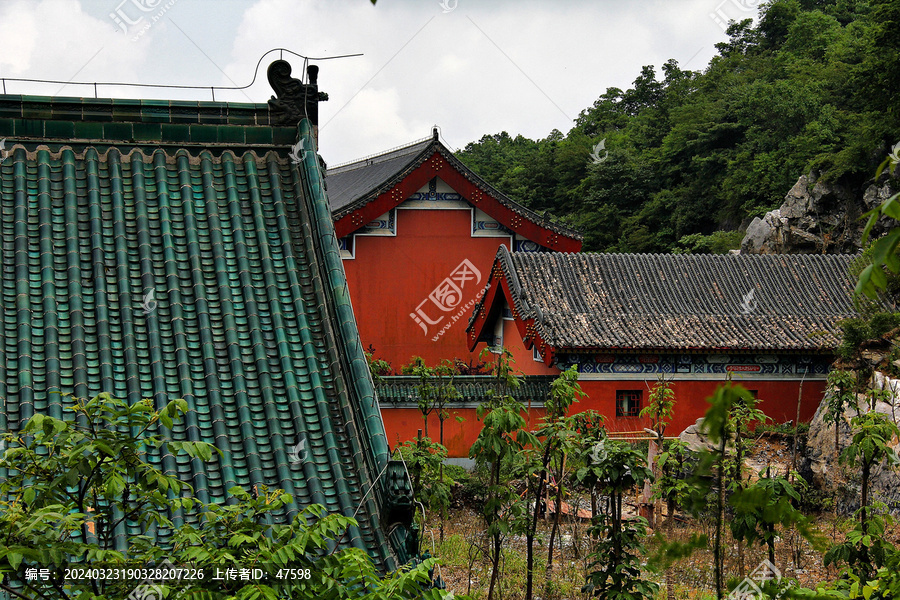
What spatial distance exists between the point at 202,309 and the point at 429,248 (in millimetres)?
17329

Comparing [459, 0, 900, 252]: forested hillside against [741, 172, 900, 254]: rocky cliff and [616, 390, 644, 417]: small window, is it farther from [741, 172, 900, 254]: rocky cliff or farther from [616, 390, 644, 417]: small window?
[616, 390, 644, 417]: small window

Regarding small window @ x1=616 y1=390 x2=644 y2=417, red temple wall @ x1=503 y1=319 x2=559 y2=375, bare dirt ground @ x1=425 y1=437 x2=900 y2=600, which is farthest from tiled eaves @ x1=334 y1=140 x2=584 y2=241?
bare dirt ground @ x1=425 y1=437 x2=900 y2=600

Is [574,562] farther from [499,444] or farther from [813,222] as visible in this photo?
[813,222]

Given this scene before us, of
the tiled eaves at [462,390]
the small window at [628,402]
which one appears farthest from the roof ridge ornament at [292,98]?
the small window at [628,402]

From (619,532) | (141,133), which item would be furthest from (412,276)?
(141,133)

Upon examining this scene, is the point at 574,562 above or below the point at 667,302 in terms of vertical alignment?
below

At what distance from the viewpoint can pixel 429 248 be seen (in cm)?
2288

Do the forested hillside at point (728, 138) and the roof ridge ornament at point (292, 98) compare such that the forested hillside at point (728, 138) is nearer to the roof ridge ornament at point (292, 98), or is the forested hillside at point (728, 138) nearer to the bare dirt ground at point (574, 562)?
the bare dirt ground at point (574, 562)

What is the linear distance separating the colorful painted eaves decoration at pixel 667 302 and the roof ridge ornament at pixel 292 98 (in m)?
11.7

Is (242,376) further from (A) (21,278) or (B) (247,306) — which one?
(A) (21,278)

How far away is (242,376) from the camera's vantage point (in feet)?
17.5

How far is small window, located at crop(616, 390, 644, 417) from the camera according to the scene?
60.8 ft

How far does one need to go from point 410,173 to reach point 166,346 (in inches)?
675

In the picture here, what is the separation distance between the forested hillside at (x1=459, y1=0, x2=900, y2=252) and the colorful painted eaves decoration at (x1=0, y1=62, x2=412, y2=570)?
83.7 ft
